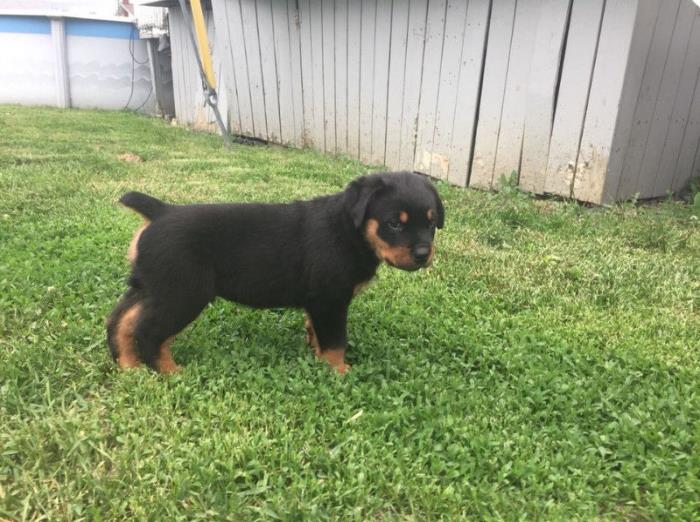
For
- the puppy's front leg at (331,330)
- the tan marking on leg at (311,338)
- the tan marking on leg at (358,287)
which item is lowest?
the tan marking on leg at (311,338)

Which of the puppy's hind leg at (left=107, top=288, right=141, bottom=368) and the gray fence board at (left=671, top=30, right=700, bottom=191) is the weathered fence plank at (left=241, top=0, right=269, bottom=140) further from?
the puppy's hind leg at (left=107, top=288, right=141, bottom=368)

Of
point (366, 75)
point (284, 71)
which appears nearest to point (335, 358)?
point (366, 75)

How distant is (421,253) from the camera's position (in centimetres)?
271

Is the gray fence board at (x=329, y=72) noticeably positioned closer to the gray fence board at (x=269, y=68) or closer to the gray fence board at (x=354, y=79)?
the gray fence board at (x=354, y=79)

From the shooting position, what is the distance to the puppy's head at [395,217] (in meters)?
2.75

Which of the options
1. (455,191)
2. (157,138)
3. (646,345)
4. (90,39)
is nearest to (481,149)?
(455,191)

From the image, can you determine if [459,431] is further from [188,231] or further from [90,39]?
[90,39]

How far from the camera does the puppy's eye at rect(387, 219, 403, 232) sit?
280 centimetres

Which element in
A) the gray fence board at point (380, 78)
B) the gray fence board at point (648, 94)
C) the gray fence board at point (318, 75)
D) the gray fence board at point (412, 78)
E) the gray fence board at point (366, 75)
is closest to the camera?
the gray fence board at point (648, 94)

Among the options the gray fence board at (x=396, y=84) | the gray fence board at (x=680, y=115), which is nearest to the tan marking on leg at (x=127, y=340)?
the gray fence board at (x=396, y=84)

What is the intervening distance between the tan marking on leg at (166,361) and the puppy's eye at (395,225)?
1.22 metres

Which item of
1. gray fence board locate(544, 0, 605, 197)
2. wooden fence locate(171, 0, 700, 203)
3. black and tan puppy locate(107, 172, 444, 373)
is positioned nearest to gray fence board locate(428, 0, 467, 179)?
wooden fence locate(171, 0, 700, 203)

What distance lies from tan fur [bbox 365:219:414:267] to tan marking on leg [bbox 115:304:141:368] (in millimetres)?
1188

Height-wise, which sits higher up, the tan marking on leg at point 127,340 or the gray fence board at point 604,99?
the gray fence board at point 604,99
